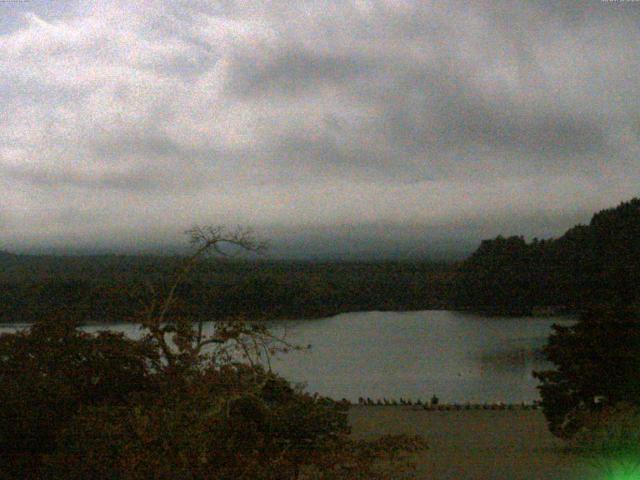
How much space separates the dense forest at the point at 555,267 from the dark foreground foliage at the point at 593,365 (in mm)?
42065

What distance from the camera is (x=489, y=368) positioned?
142 ft

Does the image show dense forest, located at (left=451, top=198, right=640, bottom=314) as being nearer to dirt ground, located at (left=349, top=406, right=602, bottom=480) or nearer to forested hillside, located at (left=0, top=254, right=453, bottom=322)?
forested hillside, located at (left=0, top=254, right=453, bottom=322)

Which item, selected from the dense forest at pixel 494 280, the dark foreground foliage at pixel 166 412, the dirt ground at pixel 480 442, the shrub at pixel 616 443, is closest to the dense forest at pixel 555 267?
the dense forest at pixel 494 280

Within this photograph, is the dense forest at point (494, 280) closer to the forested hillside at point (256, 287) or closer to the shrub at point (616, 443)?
the forested hillside at point (256, 287)

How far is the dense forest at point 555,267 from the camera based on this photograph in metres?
63.9

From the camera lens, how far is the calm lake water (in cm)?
3528

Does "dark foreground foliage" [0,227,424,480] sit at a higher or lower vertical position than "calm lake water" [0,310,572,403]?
higher

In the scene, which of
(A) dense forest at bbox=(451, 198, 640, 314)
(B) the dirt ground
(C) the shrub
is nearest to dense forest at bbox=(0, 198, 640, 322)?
(A) dense forest at bbox=(451, 198, 640, 314)

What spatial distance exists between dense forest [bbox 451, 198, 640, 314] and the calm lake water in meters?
2.72

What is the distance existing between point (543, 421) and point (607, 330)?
745 centimetres

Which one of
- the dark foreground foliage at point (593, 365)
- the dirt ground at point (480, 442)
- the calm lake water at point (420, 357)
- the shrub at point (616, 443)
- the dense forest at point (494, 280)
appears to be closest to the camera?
the shrub at point (616, 443)

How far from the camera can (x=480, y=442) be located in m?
19.4

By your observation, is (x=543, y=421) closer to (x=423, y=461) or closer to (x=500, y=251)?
(x=423, y=461)

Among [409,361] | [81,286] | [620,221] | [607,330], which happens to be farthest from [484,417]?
[620,221]
